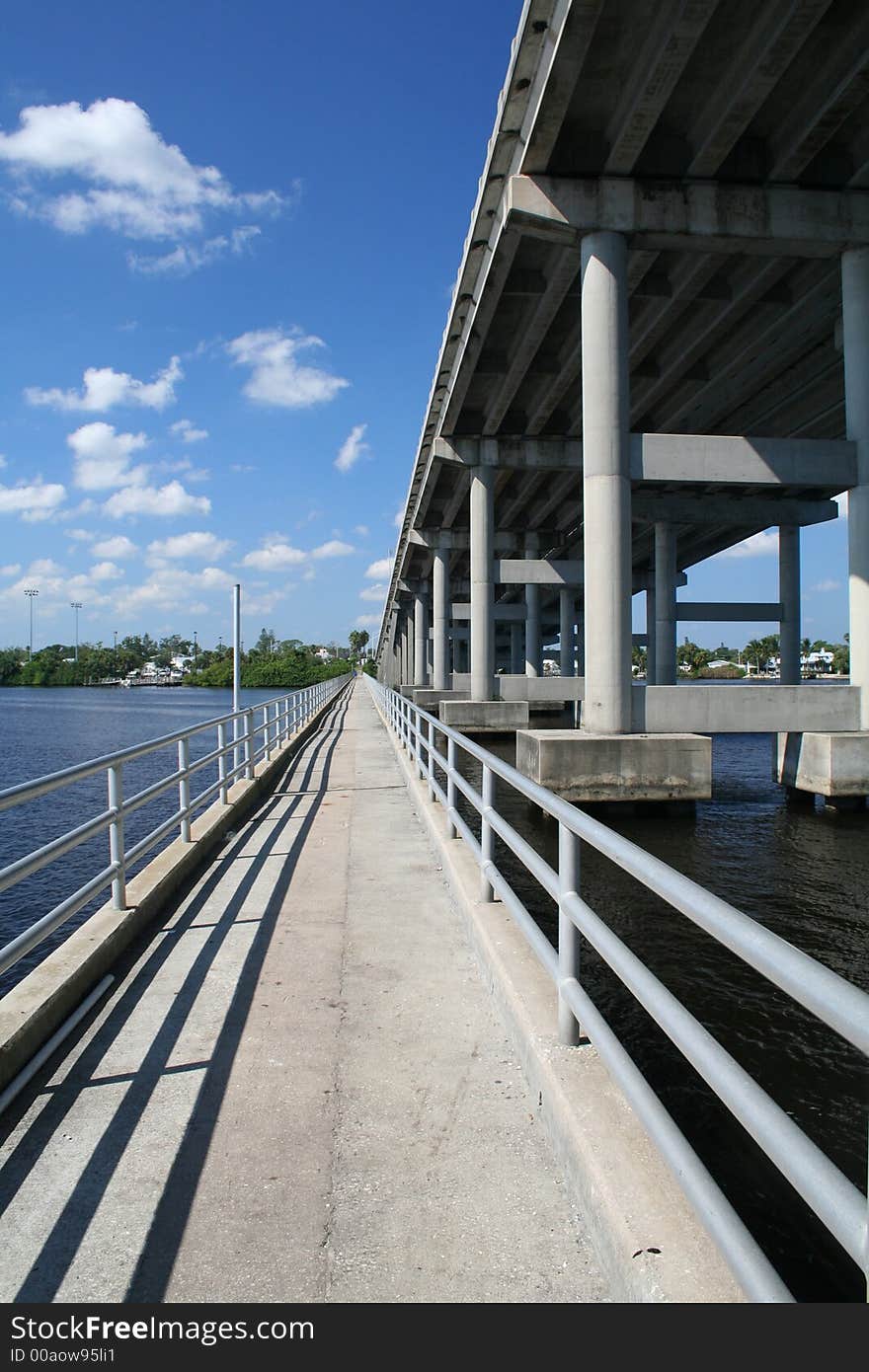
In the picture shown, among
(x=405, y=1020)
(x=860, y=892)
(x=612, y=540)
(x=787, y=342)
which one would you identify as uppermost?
(x=787, y=342)

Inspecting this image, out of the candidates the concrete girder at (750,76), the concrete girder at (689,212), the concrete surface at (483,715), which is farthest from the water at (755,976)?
the concrete surface at (483,715)

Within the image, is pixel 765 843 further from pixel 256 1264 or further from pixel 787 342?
pixel 787 342

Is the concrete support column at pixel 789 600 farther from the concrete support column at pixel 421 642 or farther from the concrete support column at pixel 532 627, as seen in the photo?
the concrete support column at pixel 421 642

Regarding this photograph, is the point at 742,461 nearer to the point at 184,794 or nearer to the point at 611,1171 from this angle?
the point at 184,794

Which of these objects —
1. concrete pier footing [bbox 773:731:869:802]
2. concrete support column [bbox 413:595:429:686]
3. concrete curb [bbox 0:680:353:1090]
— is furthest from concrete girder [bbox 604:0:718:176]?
concrete support column [bbox 413:595:429:686]

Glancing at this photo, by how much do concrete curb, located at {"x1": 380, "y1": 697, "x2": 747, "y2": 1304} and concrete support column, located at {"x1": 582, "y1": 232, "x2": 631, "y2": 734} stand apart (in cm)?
1067

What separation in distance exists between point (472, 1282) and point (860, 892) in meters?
8.50

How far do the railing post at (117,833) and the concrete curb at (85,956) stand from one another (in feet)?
0.33

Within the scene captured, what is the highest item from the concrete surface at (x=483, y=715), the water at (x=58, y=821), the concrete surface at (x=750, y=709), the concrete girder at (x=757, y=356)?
the concrete girder at (x=757, y=356)

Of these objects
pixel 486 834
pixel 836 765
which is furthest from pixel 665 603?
pixel 486 834

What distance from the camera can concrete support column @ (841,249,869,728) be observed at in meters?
15.1

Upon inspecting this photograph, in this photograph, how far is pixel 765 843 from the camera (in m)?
12.1

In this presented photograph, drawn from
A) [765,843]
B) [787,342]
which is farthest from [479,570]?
[765,843]

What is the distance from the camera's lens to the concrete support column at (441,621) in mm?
42125
